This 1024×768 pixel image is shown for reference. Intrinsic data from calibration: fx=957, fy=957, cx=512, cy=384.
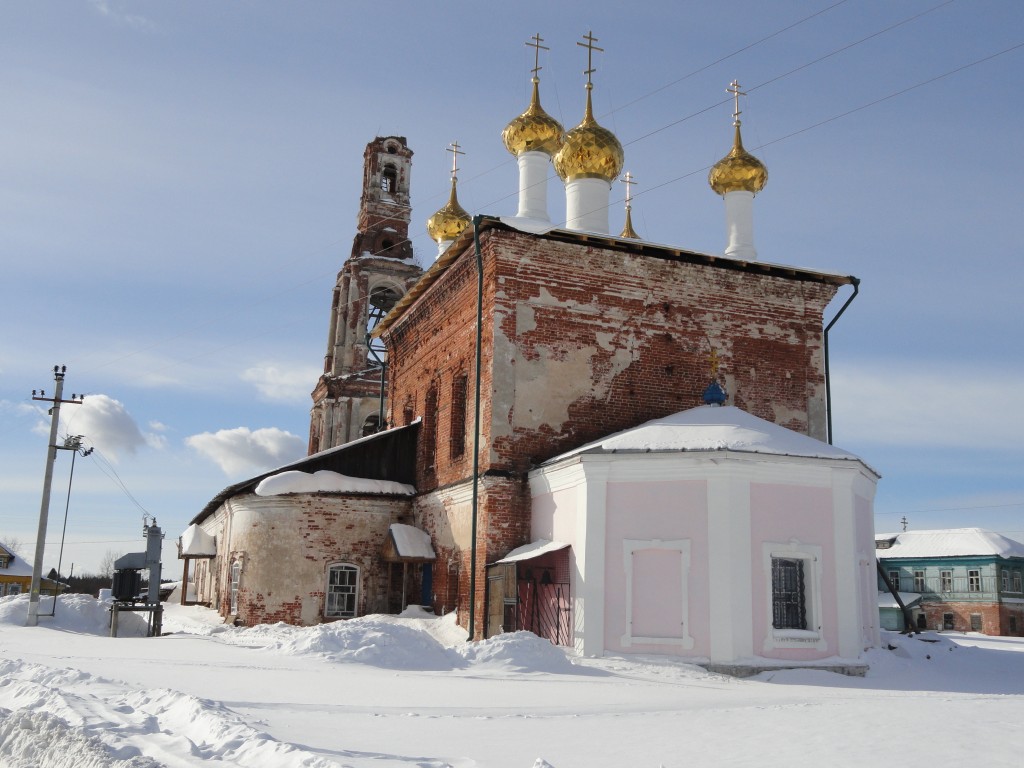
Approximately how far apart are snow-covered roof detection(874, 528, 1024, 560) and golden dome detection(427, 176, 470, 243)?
2595 centimetres

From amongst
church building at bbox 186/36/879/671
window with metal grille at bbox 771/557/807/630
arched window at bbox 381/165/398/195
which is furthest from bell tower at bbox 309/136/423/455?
window with metal grille at bbox 771/557/807/630

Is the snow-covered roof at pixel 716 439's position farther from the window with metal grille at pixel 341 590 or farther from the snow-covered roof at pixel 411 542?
the window with metal grille at pixel 341 590

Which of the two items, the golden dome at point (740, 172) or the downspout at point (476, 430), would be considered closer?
the downspout at point (476, 430)

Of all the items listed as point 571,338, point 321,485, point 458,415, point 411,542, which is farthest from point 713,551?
point 321,485

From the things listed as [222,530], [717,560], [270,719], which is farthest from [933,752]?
[222,530]

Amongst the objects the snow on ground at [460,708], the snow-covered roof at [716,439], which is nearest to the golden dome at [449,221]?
the snow-covered roof at [716,439]

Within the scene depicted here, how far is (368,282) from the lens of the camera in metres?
30.5

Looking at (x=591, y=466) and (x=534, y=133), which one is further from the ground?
(x=534, y=133)

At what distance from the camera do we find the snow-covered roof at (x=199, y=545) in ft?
72.1

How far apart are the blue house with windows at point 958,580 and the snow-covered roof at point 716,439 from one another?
28719 mm

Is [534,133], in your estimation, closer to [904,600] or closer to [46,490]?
[46,490]

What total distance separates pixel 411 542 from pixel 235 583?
365 centimetres

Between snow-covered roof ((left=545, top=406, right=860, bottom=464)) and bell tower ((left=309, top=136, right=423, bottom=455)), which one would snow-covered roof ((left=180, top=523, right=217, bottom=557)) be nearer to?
bell tower ((left=309, top=136, right=423, bottom=455))

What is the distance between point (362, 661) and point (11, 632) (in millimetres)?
8868
